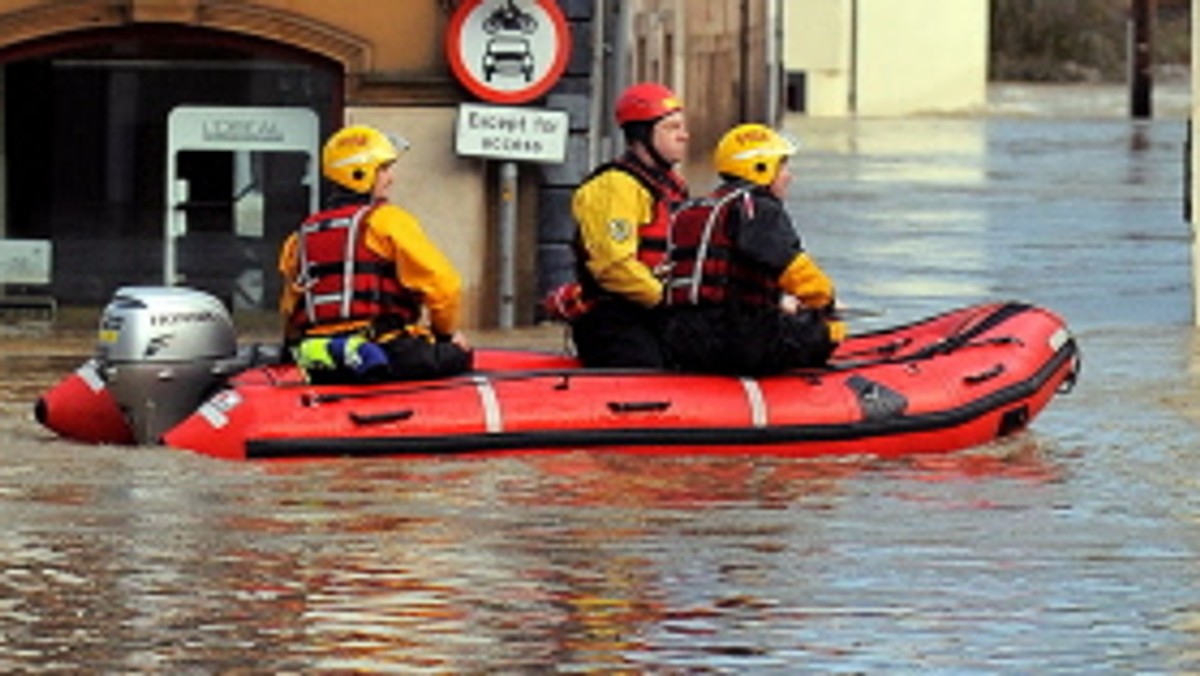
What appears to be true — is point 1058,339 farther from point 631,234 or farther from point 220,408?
point 220,408

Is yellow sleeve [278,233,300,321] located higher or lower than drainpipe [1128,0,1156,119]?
lower

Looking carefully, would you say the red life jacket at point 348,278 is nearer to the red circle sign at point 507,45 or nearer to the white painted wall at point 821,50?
the red circle sign at point 507,45

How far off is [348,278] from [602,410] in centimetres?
111

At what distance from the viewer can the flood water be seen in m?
10.3

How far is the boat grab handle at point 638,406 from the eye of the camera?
14758 mm

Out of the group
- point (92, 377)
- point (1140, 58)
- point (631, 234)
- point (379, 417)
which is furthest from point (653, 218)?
point (1140, 58)

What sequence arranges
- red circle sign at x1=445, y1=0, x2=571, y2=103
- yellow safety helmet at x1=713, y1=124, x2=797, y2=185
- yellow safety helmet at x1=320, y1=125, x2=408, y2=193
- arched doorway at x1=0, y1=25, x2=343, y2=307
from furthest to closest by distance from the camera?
arched doorway at x1=0, y1=25, x2=343, y2=307, red circle sign at x1=445, y1=0, x2=571, y2=103, yellow safety helmet at x1=713, y1=124, x2=797, y2=185, yellow safety helmet at x1=320, y1=125, x2=408, y2=193

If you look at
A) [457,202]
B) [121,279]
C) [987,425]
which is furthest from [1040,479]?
[121,279]

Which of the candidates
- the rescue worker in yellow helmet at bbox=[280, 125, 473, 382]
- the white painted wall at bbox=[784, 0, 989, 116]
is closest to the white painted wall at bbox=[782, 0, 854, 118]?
the white painted wall at bbox=[784, 0, 989, 116]

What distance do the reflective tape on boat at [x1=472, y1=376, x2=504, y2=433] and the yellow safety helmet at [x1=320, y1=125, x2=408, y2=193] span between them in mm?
919

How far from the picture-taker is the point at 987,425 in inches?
609

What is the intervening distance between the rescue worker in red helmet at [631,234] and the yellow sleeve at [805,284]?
542mm

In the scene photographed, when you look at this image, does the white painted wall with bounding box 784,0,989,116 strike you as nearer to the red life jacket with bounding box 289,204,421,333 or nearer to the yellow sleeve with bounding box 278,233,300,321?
the yellow sleeve with bounding box 278,233,300,321

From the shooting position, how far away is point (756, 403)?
49.1ft
